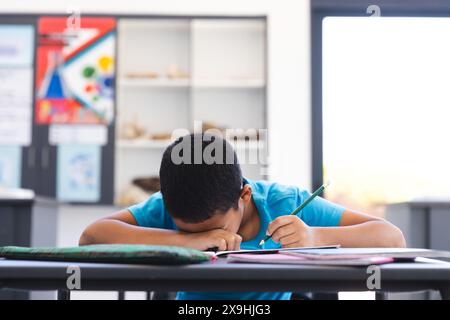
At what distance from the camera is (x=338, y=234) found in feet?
4.20

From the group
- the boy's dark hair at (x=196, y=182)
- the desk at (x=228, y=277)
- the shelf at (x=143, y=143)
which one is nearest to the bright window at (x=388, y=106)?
the shelf at (x=143, y=143)

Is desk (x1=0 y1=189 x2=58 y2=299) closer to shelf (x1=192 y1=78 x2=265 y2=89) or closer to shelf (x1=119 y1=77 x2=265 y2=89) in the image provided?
shelf (x1=119 y1=77 x2=265 y2=89)

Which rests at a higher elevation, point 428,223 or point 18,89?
point 18,89

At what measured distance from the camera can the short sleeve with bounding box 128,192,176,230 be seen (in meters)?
1.48

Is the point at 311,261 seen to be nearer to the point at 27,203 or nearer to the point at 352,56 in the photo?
the point at 27,203

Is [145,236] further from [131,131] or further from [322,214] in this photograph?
[131,131]

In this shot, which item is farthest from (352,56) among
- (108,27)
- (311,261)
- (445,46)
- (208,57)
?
(311,261)

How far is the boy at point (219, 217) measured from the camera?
46.8 inches

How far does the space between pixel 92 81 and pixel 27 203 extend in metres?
1.79

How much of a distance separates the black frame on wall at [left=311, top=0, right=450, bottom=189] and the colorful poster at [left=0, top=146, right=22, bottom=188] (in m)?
1.95

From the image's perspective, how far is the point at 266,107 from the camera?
4645mm

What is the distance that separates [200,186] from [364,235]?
1.10 ft

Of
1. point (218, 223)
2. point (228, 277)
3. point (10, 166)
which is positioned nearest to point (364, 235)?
point (218, 223)
